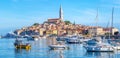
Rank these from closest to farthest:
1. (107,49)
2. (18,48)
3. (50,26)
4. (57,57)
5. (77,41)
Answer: (57,57) → (107,49) → (18,48) → (77,41) → (50,26)

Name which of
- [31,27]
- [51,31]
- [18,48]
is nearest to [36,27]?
[31,27]

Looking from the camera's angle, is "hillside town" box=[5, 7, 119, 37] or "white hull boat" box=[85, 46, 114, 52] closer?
"white hull boat" box=[85, 46, 114, 52]

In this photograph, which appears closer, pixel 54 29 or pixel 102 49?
pixel 102 49

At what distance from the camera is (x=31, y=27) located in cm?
16238

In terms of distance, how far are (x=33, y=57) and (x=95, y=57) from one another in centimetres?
558

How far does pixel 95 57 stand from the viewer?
35156 millimetres

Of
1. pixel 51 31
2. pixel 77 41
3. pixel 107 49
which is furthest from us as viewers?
pixel 51 31

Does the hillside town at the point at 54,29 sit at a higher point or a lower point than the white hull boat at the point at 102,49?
higher

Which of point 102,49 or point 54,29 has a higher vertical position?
point 54,29

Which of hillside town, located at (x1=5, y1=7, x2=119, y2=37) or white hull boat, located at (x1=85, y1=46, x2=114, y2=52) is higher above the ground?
hillside town, located at (x1=5, y1=7, x2=119, y2=37)

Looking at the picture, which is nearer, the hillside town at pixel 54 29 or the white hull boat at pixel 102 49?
the white hull boat at pixel 102 49

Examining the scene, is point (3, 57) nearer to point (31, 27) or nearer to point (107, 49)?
point (107, 49)

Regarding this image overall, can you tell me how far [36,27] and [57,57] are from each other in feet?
413

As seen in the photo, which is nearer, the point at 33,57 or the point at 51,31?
the point at 33,57
